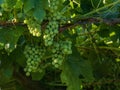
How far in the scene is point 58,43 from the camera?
216cm

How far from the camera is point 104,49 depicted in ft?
10.1

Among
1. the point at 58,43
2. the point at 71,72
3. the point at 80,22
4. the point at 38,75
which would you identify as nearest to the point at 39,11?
the point at 58,43

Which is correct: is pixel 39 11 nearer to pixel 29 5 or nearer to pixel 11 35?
pixel 29 5

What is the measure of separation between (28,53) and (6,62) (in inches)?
13.6

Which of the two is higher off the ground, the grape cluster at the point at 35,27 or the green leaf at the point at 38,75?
the grape cluster at the point at 35,27

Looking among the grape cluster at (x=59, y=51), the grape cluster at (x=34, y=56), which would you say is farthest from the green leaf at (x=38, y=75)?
the grape cluster at (x=59, y=51)

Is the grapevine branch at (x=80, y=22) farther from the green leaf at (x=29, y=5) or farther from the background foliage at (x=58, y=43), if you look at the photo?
the green leaf at (x=29, y=5)

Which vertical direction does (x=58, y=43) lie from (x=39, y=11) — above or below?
below

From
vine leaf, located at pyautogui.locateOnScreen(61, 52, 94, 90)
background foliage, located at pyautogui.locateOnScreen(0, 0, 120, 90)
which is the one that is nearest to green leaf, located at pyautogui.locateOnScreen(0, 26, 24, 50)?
background foliage, located at pyautogui.locateOnScreen(0, 0, 120, 90)

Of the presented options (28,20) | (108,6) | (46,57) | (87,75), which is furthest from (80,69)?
(28,20)

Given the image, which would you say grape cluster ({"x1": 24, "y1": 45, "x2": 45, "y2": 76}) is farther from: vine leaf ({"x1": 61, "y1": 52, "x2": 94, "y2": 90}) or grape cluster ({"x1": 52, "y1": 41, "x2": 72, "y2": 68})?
vine leaf ({"x1": 61, "y1": 52, "x2": 94, "y2": 90})

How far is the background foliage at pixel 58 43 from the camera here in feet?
6.84

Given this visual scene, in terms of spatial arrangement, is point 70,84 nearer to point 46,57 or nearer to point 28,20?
point 46,57

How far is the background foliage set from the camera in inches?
82.0
